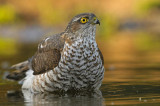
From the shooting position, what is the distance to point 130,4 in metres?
32.6

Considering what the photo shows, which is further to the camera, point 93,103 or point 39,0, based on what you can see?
point 39,0

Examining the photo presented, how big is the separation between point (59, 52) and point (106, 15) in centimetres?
2070

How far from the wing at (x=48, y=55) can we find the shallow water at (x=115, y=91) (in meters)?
0.49

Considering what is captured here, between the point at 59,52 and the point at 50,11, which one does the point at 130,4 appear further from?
the point at 59,52

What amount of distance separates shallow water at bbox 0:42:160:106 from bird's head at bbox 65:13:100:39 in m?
1.06

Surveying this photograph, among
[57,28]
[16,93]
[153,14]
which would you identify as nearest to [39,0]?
[57,28]

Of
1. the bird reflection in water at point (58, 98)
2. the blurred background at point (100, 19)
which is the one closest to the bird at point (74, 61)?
the bird reflection in water at point (58, 98)

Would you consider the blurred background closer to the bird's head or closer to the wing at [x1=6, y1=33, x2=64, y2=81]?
the wing at [x1=6, y1=33, x2=64, y2=81]

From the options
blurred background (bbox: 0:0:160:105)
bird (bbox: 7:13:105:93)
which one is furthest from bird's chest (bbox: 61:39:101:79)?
blurred background (bbox: 0:0:160:105)

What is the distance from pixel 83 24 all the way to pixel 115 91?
124cm

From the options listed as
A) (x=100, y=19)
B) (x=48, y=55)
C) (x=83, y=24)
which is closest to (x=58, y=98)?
(x=48, y=55)

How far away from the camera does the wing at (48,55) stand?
804 cm

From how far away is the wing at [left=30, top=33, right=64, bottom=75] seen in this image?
8.04 meters

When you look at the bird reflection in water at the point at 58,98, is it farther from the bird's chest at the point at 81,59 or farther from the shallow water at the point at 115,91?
the bird's chest at the point at 81,59
